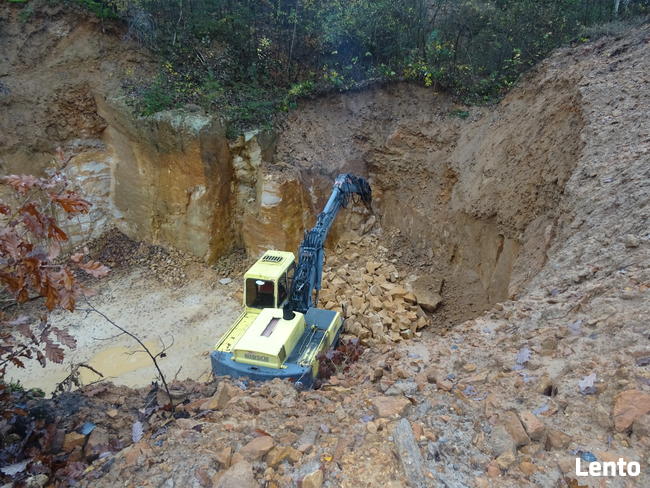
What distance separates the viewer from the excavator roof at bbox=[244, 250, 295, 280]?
849 centimetres

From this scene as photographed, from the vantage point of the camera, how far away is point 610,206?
7012 millimetres

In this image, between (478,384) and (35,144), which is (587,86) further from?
(35,144)

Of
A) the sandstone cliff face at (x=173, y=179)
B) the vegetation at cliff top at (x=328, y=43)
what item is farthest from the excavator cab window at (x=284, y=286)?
the vegetation at cliff top at (x=328, y=43)

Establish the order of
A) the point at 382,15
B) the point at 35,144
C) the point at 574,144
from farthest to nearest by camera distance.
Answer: the point at 382,15
the point at 35,144
the point at 574,144

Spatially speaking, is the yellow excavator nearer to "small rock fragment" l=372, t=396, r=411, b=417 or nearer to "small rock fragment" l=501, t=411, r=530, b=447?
"small rock fragment" l=372, t=396, r=411, b=417

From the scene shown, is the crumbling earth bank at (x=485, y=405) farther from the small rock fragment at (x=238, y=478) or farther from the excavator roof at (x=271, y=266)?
the excavator roof at (x=271, y=266)

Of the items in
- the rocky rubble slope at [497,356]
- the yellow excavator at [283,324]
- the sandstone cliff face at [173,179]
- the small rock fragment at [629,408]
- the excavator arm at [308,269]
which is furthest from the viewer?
the sandstone cliff face at [173,179]

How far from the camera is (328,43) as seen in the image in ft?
50.1

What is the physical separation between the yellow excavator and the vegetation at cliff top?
5.96m

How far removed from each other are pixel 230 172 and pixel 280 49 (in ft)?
16.7

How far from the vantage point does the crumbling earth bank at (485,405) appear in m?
3.53

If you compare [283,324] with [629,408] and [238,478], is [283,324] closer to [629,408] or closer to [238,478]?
[238,478]

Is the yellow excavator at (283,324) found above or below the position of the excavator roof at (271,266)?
below

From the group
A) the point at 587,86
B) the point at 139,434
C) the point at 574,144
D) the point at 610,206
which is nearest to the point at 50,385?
the point at 139,434
